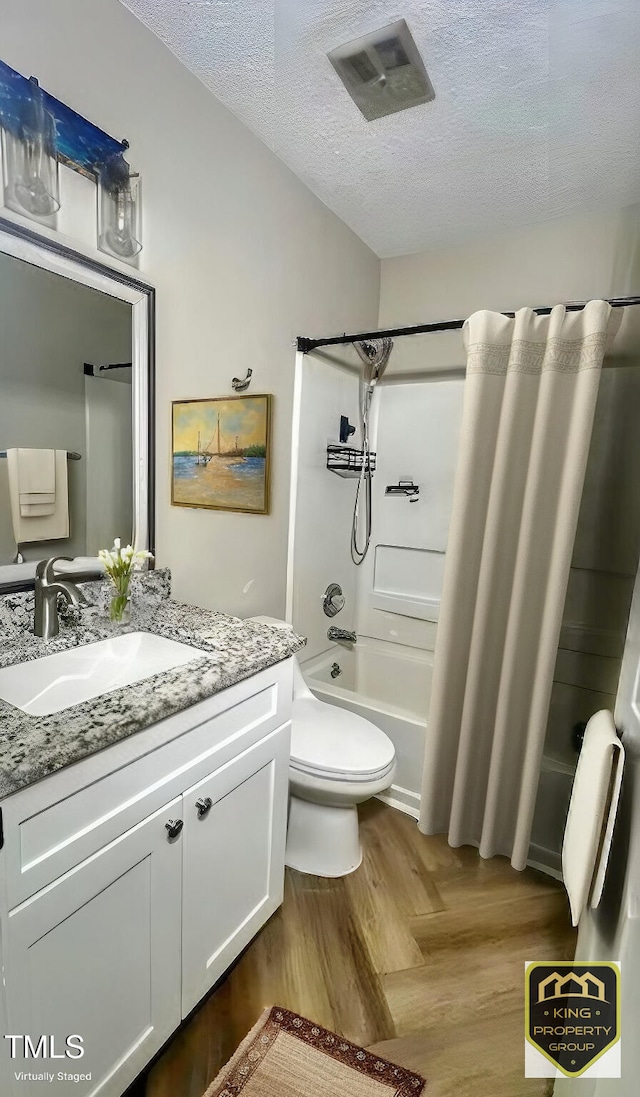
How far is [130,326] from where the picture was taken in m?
1.44

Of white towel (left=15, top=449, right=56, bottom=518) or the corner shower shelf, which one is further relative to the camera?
the corner shower shelf

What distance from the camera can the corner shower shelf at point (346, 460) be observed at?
8.00 ft

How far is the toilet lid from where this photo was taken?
5.24 feet

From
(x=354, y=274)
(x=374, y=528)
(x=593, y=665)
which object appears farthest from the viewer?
(x=374, y=528)

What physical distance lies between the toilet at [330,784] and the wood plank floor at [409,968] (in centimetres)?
8

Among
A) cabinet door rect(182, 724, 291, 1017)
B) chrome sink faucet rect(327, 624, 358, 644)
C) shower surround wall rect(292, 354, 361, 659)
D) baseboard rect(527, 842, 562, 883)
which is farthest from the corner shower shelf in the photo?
baseboard rect(527, 842, 562, 883)

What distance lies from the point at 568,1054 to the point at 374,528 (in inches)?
83.8

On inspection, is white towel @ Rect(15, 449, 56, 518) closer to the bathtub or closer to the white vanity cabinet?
the white vanity cabinet

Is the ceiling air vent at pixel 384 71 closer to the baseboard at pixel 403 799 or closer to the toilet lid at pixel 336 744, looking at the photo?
the toilet lid at pixel 336 744

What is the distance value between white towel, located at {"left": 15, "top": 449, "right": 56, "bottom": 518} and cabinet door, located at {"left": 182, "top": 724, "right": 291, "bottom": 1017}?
80 centimetres

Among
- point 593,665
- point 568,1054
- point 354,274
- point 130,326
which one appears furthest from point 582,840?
point 354,274

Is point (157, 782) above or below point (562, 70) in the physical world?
below

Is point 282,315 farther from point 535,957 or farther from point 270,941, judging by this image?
point 535,957

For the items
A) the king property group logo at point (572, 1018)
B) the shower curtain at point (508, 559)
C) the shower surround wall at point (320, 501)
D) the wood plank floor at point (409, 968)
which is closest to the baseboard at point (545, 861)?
the wood plank floor at point (409, 968)
